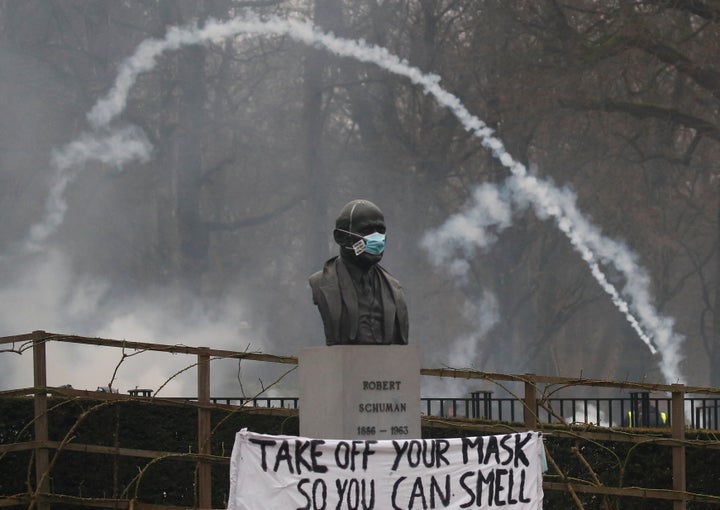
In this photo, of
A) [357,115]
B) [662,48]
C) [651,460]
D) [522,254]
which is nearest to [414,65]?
[357,115]

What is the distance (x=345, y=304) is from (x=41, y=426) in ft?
9.74

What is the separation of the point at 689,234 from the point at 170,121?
16.1 meters

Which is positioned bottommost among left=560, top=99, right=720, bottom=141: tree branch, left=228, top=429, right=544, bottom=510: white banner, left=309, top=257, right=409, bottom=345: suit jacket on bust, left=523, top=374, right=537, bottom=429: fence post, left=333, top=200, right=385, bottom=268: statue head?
left=228, top=429, right=544, bottom=510: white banner

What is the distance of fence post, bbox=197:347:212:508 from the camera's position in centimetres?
1093

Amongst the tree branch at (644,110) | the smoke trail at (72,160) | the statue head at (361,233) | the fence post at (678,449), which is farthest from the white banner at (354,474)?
the smoke trail at (72,160)

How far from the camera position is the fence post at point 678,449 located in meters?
10.8

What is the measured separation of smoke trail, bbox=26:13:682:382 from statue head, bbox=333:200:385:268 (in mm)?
30054

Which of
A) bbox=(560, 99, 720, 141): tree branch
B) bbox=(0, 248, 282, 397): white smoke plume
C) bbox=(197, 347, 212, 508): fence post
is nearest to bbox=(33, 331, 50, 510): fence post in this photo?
bbox=(197, 347, 212, 508): fence post

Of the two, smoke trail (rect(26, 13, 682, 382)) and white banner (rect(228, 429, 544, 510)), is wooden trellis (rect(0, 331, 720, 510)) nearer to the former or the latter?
white banner (rect(228, 429, 544, 510))

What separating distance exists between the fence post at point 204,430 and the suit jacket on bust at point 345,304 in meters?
1.19

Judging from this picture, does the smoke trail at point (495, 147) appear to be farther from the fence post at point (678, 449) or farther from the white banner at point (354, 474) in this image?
the white banner at point (354, 474)

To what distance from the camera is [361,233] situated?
33.6 ft

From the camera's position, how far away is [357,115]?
44406 millimetres

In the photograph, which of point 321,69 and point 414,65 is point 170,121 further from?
point 414,65
